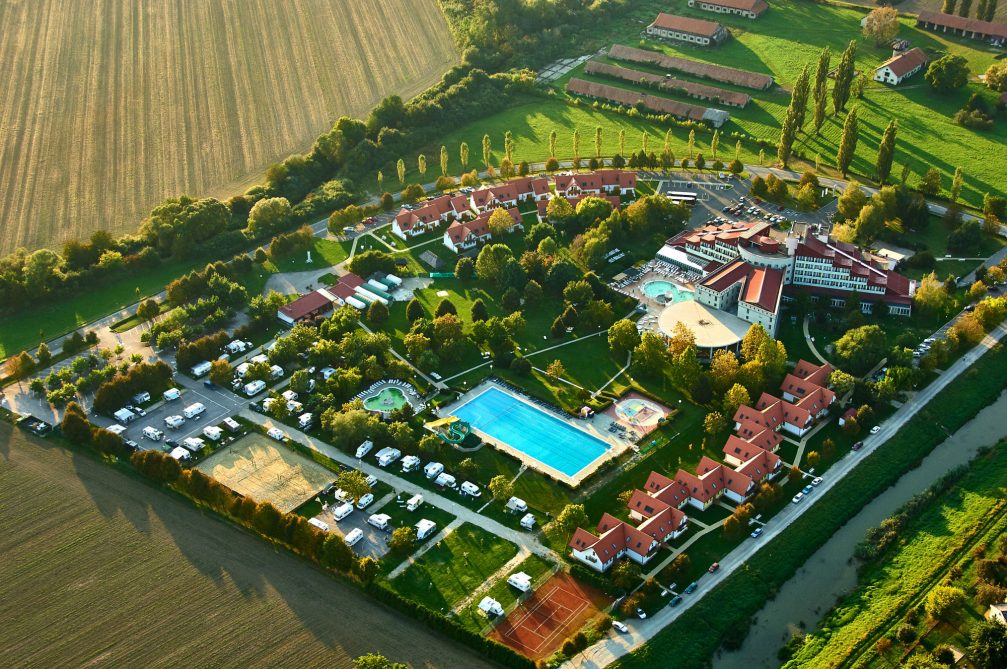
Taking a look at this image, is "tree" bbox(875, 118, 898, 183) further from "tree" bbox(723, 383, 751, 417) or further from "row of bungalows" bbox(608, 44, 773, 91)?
"tree" bbox(723, 383, 751, 417)

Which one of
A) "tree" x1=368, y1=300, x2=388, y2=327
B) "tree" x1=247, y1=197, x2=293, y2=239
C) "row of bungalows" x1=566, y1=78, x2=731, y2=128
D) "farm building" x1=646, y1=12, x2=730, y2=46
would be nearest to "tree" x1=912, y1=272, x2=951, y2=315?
"row of bungalows" x1=566, y1=78, x2=731, y2=128

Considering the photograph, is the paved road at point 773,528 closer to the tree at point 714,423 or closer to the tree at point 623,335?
the tree at point 714,423

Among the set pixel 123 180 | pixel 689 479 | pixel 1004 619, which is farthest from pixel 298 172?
pixel 1004 619

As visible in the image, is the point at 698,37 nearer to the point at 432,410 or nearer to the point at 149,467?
the point at 432,410

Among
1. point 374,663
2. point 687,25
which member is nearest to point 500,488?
point 374,663

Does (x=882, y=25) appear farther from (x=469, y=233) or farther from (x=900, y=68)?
(x=469, y=233)
